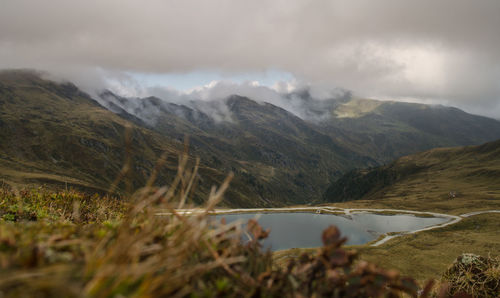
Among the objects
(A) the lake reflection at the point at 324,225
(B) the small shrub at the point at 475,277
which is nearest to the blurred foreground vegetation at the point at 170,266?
(B) the small shrub at the point at 475,277

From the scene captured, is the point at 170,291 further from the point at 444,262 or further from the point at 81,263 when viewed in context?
the point at 444,262

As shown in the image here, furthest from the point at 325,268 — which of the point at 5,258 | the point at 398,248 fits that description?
the point at 398,248

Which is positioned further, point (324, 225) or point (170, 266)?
point (324, 225)

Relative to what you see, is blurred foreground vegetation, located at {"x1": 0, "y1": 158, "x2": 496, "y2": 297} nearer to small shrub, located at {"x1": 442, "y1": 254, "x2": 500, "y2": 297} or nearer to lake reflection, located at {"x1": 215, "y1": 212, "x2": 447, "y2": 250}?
small shrub, located at {"x1": 442, "y1": 254, "x2": 500, "y2": 297}

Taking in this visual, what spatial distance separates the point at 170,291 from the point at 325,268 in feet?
5.14

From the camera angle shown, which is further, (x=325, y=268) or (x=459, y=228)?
(x=459, y=228)

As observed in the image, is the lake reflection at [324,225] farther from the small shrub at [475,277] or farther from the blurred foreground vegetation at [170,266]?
the blurred foreground vegetation at [170,266]

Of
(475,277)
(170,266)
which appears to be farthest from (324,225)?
(170,266)

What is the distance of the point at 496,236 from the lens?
67.9 meters

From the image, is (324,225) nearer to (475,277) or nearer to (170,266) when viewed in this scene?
(475,277)

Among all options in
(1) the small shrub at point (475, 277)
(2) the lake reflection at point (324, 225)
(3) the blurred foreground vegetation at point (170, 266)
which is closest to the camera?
(3) the blurred foreground vegetation at point (170, 266)

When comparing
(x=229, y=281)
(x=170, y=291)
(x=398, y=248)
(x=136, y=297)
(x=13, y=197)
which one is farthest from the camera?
Answer: (x=398, y=248)

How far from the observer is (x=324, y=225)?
9506cm

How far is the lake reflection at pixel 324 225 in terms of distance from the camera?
78.7 metres
